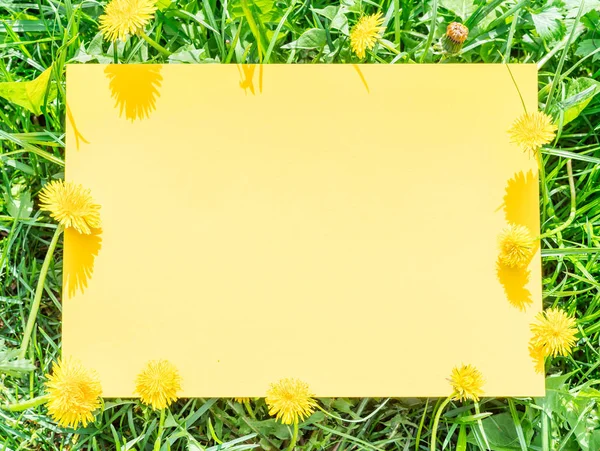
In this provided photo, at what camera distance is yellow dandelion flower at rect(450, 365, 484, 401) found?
80cm

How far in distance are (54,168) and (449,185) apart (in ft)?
2.09

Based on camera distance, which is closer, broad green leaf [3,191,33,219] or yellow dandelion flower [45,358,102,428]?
yellow dandelion flower [45,358,102,428]

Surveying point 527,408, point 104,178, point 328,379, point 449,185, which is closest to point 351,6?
point 449,185

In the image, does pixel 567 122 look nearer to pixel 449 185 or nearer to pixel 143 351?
pixel 449 185

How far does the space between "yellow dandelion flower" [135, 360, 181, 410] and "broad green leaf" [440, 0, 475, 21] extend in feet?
2.32

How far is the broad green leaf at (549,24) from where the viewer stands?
87 centimetres

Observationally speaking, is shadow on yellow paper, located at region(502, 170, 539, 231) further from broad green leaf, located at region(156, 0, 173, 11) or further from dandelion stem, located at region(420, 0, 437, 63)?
broad green leaf, located at region(156, 0, 173, 11)

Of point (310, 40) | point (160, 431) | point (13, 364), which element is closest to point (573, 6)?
point (310, 40)

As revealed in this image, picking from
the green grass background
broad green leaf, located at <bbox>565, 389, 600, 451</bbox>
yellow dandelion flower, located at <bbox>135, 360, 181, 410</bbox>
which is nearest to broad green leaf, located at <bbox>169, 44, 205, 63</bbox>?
the green grass background

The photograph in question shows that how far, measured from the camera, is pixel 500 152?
0.87m

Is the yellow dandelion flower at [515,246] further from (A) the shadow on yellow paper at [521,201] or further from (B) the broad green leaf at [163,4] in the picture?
(B) the broad green leaf at [163,4]

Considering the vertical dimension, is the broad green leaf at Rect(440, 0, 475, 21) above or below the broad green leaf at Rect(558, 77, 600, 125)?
above

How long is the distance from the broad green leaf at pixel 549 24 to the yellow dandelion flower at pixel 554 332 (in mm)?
426

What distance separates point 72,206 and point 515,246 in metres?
0.65
